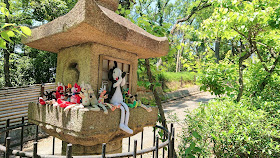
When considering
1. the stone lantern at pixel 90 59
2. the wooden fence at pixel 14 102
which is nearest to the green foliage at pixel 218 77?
the stone lantern at pixel 90 59

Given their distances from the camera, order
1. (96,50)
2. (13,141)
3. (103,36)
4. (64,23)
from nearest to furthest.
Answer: (64,23) < (103,36) < (96,50) < (13,141)

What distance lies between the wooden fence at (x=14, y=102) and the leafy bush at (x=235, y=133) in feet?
17.0

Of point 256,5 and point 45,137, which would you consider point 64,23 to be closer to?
point 256,5

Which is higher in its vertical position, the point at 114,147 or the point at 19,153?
the point at 19,153

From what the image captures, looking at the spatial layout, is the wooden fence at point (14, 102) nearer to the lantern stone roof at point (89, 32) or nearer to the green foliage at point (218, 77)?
the lantern stone roof at point (89, 32)

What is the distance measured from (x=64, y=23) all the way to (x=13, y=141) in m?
5.88

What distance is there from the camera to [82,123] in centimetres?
177

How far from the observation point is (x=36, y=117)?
2.37 m

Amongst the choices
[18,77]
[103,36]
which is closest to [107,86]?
[103,36]

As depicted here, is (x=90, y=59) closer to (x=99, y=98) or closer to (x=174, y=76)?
(x=99, y=98)

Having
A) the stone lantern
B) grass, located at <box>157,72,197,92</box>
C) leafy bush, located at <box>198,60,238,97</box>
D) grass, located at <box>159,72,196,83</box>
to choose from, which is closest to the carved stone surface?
the stone lantern

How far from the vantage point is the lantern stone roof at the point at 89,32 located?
5.42 feet

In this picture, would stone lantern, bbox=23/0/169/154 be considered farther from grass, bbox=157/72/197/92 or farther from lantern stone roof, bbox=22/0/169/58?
grass, bbox=157/72/197/92

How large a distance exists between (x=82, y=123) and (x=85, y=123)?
0.10ft
